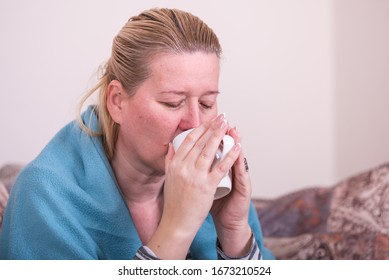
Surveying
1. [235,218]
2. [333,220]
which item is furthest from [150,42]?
[333,220]

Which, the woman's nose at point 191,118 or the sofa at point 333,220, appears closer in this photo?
the woman's nose at point 191,118

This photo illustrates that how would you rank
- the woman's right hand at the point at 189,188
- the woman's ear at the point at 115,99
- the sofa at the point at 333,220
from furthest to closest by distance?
the sofa at the point at 333,220
the woman's ear at the point at 115,99
the woman's right hand at the point at 189,188

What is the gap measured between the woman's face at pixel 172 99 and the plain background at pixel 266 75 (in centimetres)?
22

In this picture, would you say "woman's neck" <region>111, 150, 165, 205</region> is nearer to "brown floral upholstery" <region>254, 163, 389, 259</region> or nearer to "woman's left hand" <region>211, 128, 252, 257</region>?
"woman's left hand" <region>211, 128, 252, 257</region>

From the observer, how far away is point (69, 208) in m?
0.91

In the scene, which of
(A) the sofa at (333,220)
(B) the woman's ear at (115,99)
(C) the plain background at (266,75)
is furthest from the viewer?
(A) the sofa at (333,220)

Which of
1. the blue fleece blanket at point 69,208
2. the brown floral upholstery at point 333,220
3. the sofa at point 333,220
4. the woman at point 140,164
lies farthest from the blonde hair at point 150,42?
the brown floral upholstery at point 333,220

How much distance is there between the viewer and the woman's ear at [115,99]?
940 mm

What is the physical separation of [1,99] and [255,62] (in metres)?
0.54

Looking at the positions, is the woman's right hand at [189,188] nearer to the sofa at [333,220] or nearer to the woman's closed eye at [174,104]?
the woman's closed eye at [174,104]

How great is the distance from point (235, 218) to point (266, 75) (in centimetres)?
38

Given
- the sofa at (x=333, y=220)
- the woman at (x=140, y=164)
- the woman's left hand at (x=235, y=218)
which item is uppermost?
the woman at (x=140, y=164)

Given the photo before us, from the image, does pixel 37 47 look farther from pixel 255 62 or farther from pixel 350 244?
pixel 350 244

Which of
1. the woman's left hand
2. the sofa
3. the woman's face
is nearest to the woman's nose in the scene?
the woman's face
